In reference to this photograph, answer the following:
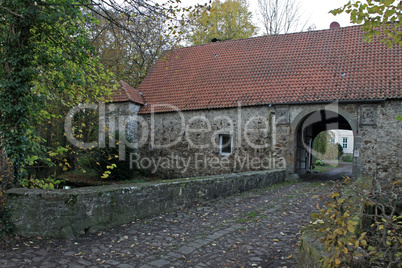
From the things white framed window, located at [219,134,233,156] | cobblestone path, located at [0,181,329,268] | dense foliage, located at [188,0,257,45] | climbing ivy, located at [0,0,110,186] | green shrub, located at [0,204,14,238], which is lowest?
cobblestone path, located at [0,181,329,268]

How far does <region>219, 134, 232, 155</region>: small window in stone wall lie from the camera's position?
14.2 m

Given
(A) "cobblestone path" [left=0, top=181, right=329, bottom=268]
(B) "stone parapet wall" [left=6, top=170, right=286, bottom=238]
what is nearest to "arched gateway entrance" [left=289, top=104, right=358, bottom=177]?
(A) "cobblestone path" [left=0, top=181, right=329, bottom=268]

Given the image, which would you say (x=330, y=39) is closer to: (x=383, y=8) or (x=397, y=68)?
(x=397, y=68)

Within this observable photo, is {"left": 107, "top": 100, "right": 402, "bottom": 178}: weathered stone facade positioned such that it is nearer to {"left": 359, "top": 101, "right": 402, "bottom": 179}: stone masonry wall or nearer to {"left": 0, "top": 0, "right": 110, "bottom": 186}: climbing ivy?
{"left": 359, "top": 101, "right": 402, "bottom": 179}: stone masonry wall

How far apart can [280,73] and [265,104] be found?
1932 mm

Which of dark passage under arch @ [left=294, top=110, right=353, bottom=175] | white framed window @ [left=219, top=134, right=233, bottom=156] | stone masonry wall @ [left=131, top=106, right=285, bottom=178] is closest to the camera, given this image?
stone masonry wall @ [left=131, top=106, right=285, bottom=178]

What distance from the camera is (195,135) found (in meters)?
14.8

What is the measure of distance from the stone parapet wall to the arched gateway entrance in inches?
309

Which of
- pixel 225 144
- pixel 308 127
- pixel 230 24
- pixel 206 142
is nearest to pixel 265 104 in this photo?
pixel 225 144

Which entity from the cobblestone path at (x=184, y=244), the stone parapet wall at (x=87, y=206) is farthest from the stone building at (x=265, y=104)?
the cobblestone path at (x=184, y=244)

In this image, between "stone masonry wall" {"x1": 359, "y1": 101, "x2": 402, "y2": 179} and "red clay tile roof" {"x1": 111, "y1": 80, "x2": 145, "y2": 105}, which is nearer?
"stone masonry wall" {"x1": 359, "y1": 101, "x2": 402, "y2": 179}

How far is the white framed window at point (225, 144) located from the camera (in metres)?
14.2

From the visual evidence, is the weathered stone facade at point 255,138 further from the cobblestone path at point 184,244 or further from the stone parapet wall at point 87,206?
the stone parapet wall at point 87,206

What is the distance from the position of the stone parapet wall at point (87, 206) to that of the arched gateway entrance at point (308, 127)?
7.84 meters
